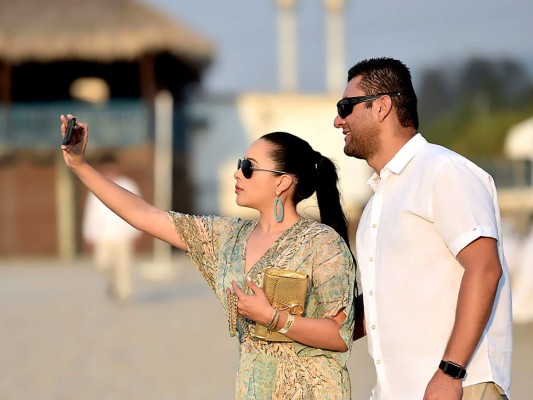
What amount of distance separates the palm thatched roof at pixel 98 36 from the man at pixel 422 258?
2625 centimetres

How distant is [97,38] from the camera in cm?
2980

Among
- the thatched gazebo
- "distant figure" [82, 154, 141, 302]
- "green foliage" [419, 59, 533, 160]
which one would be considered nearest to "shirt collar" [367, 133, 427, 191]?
"distant figure" [82, 154, 141, 302]

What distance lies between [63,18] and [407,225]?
28.6 m

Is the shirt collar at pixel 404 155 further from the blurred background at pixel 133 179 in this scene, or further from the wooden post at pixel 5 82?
the wooden post at pixel 5 82

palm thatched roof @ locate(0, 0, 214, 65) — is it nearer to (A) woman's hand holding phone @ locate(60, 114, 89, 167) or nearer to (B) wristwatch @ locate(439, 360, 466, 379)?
(A) woman's hand holding phone @ locate(60, 114, 89, 167)

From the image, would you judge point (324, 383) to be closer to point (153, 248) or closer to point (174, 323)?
point (174, 323)

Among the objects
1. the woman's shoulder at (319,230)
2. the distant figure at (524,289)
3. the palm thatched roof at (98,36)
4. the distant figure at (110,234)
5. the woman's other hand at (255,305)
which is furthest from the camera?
the palm thatched roof at (98,36)

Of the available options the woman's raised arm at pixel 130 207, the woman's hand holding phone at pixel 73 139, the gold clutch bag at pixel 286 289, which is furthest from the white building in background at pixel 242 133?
the gold clutch bag at pixel 286 289

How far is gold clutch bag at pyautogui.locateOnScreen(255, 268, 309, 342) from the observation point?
388cm

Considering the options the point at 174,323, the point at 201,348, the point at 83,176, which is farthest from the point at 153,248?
the point at 83,176

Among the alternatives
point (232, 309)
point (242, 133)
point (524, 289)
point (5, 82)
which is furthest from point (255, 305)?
point (242, 133)

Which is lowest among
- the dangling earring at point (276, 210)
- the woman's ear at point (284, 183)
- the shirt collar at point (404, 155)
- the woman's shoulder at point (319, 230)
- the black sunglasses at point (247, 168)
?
the woman's shoulder at point (319, 230)

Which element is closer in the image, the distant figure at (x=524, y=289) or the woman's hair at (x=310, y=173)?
the woman's hair at (x=310, y=173)

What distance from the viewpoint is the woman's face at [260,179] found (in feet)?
13.7
